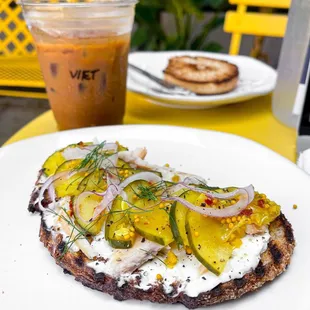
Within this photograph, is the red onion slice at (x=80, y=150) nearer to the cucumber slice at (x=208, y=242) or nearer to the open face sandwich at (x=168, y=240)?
the open face sandwich at (x=168, y=240)

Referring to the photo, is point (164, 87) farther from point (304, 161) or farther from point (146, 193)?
point (146, 193)

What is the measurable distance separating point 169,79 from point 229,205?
3.77ft

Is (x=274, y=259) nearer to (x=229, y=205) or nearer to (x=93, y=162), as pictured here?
(x=229, y=205)

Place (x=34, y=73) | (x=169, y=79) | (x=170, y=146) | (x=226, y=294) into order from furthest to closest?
(x=34, y=73) < (x=169, y=79) < (x=170, y=146) < (x=226, y=294)

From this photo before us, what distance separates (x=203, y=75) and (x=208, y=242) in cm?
117

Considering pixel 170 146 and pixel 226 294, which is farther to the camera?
pixel 170 146

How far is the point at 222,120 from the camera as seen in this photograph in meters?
1.85

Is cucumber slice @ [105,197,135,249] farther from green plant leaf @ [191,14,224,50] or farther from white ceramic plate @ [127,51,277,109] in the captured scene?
green plant leaf @ [191,14,224,50]

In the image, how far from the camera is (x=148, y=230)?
35.9 inches

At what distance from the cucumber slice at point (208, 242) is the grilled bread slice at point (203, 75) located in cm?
104

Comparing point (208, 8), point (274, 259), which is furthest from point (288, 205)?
point (208, 8)

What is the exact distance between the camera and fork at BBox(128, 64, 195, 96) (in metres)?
1.89

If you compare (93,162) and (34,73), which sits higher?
(93,162)

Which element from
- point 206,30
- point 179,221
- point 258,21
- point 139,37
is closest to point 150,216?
point 179,221
